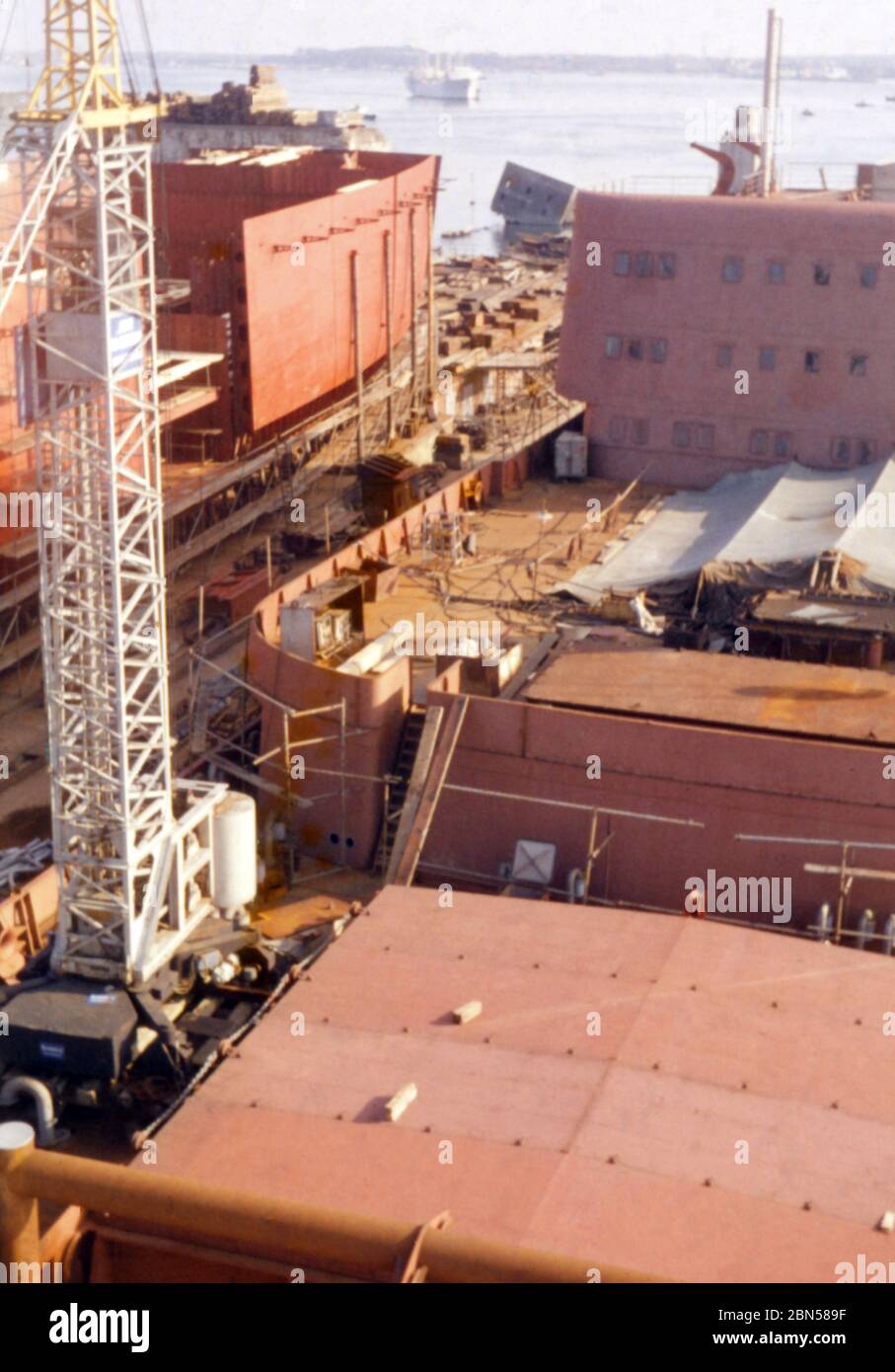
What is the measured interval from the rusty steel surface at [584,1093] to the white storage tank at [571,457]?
14595 mm

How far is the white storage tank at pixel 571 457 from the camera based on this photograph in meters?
29.0

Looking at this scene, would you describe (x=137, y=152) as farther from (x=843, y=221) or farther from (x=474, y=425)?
(x=474, y=425)

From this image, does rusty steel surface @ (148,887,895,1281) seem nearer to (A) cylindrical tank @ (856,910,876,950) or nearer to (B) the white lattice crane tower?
(A) cylindrical tank @ (856,910,876,950)

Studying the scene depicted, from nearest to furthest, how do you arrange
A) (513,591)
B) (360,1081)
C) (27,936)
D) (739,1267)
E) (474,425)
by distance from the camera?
(739,1267)
(360,1081)
(27,936)
(513,591)
(474,425)

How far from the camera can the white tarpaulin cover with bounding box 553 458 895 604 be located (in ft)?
72.0

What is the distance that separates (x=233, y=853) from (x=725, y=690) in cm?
587

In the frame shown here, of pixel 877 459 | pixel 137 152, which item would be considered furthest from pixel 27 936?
pixel 877 459

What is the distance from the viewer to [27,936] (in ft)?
55.3

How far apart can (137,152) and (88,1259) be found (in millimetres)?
8701

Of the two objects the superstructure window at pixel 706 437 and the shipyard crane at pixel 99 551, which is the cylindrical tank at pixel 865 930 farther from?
the superstructure window at pixel 706 437

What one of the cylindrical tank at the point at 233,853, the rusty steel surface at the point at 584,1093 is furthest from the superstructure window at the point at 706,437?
the cylindrical tank at the point at 233,853

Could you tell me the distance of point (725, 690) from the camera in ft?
60.6

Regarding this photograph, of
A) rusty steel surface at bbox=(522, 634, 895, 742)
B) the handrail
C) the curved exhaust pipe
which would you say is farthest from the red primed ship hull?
the handrail

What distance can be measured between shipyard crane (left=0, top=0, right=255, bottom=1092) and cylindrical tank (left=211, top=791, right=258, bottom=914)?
25 millimetres
